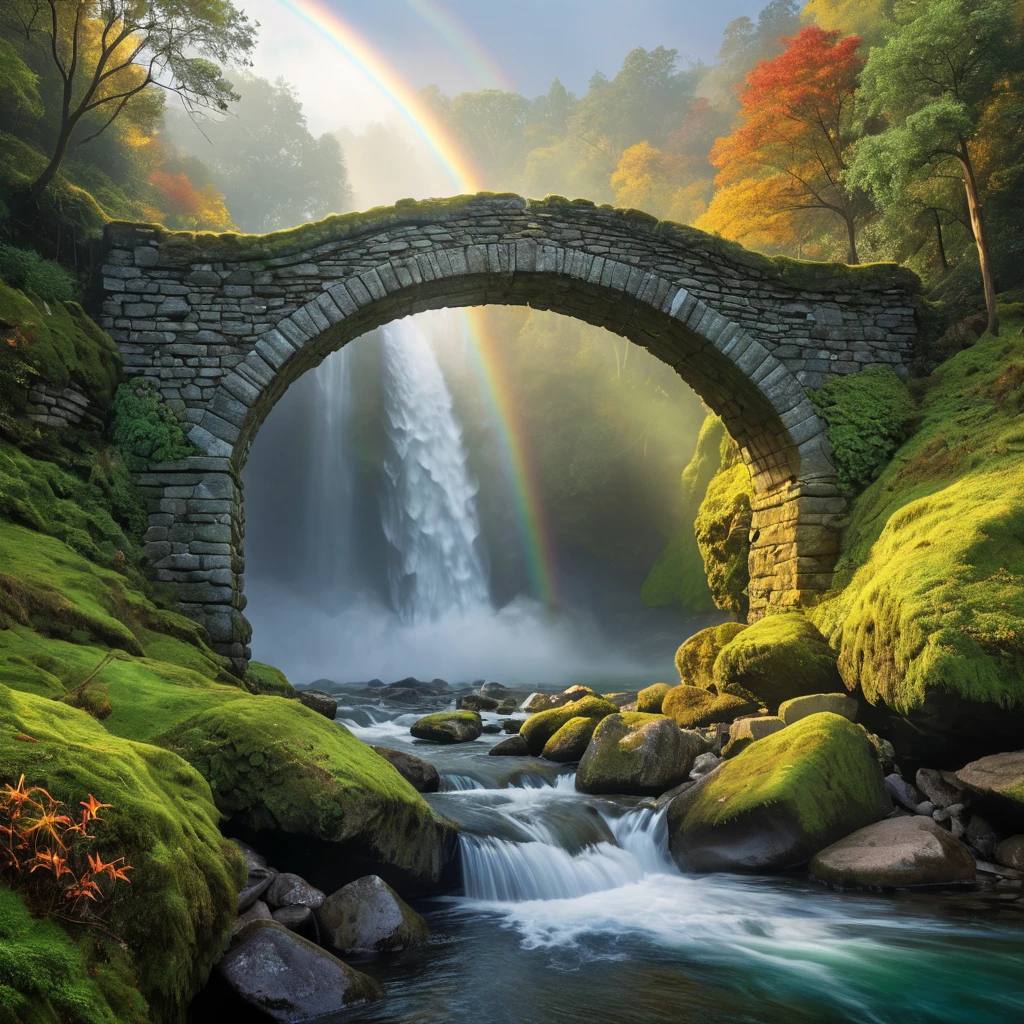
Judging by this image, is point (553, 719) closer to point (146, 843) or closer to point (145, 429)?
point (145, 429)

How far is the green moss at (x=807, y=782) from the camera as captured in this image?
520 cm

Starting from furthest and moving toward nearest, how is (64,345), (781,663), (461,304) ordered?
1. (461,304)
2. (64,345)
3. (781,663)

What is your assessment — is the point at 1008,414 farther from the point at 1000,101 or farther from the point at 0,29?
the point at 0,29

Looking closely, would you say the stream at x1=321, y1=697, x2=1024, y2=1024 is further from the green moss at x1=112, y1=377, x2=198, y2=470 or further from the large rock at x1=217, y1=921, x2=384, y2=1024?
the green moss at x1=112, y1=377, x2=198, y2=470

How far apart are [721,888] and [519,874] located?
141 cm

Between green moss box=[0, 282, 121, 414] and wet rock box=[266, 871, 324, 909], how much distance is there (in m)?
6.08

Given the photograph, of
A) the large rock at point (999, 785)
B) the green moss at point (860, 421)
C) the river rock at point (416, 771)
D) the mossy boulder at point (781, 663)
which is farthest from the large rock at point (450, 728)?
the large rock at point (999, 785)

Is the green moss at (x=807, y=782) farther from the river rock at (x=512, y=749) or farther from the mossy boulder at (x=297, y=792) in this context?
the river rock at (x=512, y=749)

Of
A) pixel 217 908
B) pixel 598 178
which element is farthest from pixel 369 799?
pixel 598 178

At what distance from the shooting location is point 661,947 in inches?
170

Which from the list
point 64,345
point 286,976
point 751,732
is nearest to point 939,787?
point 751,732

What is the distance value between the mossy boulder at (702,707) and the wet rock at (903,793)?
2.58m

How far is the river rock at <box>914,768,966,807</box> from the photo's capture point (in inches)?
219

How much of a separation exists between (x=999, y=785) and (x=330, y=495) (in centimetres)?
2730
